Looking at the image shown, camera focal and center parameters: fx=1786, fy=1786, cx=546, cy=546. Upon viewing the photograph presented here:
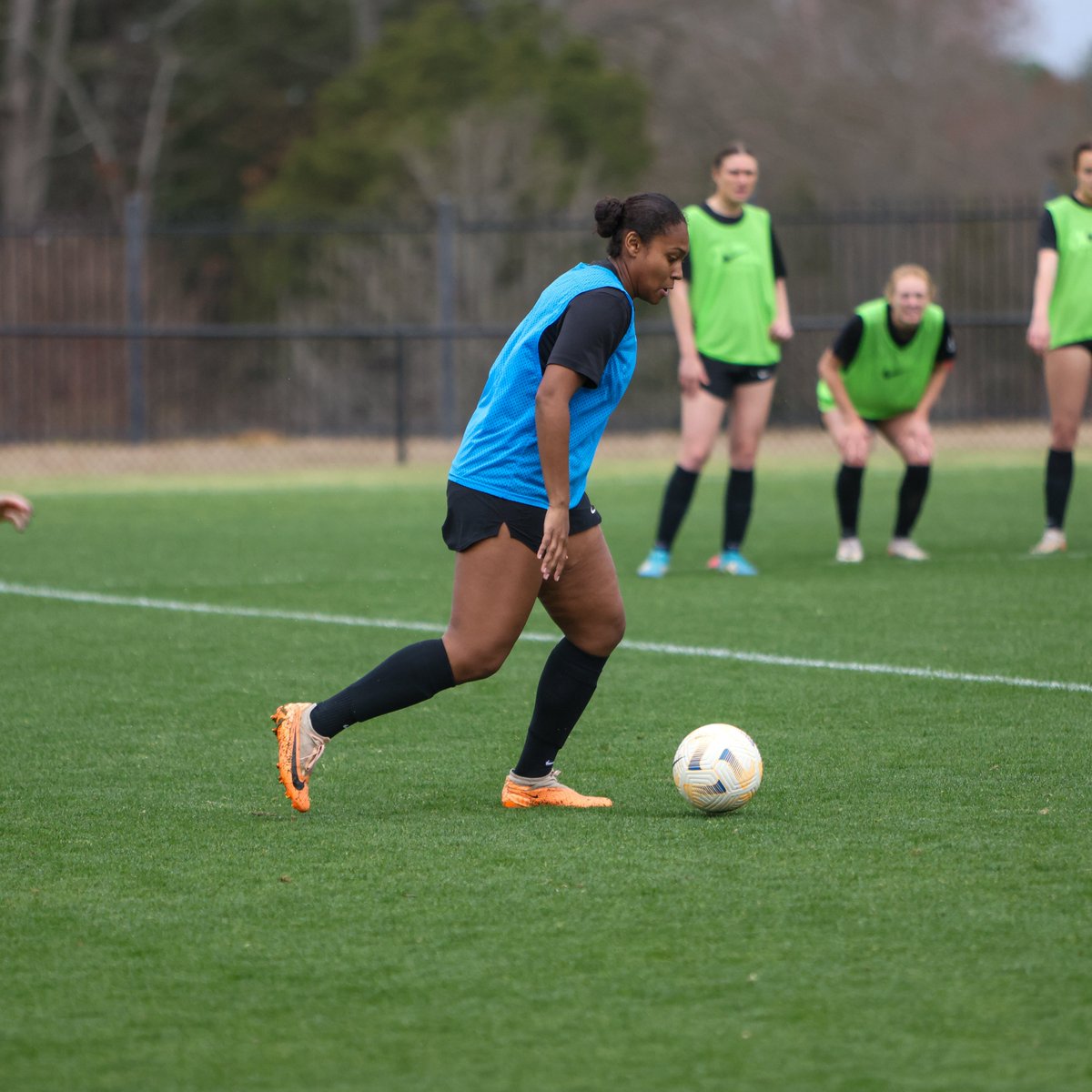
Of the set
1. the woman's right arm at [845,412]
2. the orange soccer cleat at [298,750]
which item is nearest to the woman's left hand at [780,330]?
the woman's right arm at [845,412]

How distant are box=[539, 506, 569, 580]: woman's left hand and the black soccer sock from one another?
6017 mm

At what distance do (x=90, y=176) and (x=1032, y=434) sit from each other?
21043mm

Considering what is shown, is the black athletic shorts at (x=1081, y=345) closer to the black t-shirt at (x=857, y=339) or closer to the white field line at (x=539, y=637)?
the black t-shirt at (x=857, y=339)

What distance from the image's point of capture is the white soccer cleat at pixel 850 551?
10.5 m

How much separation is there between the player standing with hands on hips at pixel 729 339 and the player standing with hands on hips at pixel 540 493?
5.01 m

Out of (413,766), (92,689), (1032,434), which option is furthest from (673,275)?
(1032,434)

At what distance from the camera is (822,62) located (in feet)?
120

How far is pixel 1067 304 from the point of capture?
997cm

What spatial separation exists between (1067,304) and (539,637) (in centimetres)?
385


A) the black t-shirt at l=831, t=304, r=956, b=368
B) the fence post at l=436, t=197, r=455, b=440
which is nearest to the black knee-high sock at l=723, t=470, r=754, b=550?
the black t-shirt at l=831, t=304, r=956, b=368

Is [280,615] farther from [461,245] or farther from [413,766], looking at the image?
[461,245]

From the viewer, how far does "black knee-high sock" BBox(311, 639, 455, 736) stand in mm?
4750

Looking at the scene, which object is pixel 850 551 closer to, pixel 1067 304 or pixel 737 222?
pixel 1067 304

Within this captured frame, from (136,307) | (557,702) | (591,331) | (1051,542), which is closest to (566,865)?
(557,702)
